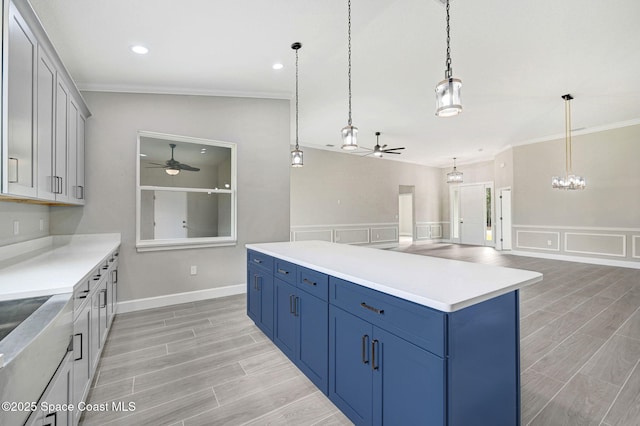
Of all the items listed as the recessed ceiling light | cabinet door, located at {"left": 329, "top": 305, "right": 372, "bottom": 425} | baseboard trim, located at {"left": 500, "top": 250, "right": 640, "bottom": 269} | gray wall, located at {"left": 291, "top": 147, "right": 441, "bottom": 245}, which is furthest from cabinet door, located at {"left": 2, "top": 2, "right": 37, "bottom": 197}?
baseboard trim, located at {"left": 500, "top": 250, "right": 640, "bottom": 269}

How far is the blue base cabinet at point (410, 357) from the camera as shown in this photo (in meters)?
1.20

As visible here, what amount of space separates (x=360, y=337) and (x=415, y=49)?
10.9 feet

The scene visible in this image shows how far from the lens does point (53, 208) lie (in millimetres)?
3277

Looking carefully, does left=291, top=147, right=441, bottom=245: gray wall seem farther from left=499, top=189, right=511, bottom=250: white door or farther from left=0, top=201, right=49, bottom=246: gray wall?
left=0, top=201, right=49, bottom=246: gray wall

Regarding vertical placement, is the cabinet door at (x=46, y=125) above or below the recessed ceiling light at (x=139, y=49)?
below

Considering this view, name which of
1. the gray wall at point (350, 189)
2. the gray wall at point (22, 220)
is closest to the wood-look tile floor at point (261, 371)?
the gray wall at point (22, 220)

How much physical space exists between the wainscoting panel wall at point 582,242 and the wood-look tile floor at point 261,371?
12.3 ft

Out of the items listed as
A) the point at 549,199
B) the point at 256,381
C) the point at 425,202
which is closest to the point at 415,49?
the point at 256,381

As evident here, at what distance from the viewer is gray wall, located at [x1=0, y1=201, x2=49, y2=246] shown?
2.25m

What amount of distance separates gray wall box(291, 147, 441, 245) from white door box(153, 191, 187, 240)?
3.77 metres

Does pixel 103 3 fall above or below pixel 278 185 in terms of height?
above

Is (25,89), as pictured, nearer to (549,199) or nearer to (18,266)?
(18,266)

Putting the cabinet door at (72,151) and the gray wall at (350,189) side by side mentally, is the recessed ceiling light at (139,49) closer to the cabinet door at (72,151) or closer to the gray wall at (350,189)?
the cabinet door at (72,151)

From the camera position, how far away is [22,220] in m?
2.61
